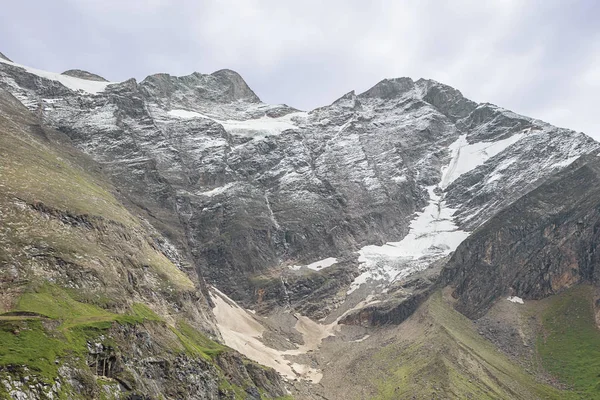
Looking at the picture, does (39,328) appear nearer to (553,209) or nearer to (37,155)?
(37,155)

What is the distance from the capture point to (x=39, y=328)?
52969 mm

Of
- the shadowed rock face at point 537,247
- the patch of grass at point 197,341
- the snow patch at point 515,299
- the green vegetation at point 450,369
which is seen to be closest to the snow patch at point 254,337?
the green vegetation at point 450,369

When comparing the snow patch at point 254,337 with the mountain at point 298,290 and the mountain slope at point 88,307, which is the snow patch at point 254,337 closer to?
the mountain at point 298,290

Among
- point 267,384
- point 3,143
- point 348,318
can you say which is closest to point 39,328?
point 267,384

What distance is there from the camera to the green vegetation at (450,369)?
102 metres

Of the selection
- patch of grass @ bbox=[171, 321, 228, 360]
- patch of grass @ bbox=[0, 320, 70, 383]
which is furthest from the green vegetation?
patch of grass @ bbox=[0, 320, 70, 383]

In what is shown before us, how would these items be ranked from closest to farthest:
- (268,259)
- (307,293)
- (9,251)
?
1. (9,251)
2. (307,293)
3. (268,259)

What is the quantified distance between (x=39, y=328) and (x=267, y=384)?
5416 centimetres

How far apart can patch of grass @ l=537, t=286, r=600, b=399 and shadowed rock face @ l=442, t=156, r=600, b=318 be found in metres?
6.72

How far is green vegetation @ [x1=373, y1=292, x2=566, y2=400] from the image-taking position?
102m

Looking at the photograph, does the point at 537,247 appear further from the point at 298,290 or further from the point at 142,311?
the point at 142,311

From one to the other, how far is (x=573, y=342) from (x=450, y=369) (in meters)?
31.5

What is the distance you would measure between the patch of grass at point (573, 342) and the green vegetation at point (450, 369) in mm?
5665

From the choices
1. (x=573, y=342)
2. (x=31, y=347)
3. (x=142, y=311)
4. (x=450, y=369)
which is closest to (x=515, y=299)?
(x=573, y=342)
